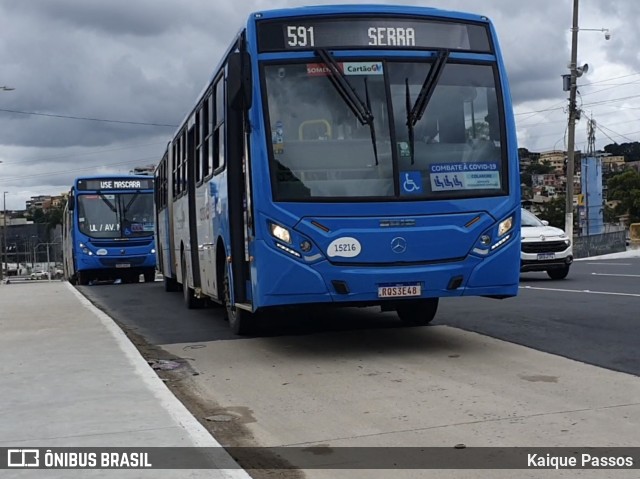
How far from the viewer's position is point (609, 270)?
78.3 ft

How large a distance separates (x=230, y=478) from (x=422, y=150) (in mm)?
5118

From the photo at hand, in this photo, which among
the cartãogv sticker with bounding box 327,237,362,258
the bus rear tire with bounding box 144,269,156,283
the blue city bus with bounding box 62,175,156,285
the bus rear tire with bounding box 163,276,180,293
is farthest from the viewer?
the bus rear tire with bounding box 144,269,156,283

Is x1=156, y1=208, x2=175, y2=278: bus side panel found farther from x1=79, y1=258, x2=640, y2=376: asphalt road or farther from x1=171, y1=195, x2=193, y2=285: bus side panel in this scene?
x1=79, y1=258, x2=640, y2=376: asphalt road

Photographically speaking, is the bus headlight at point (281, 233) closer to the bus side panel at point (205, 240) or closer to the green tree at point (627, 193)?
the bus side panel at point (205, 240)

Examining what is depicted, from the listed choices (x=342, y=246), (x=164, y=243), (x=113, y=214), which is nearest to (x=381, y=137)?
(x=342, y=246)

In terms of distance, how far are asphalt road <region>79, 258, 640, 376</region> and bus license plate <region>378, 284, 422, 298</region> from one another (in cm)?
170

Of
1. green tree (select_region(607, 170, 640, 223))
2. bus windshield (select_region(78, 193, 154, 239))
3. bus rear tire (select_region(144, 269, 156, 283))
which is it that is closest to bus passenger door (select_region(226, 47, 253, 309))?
bus windshield (select_region(78, 193, 154, 239))

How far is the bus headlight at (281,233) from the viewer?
29.9 feet

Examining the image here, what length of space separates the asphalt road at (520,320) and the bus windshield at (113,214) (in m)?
10.6

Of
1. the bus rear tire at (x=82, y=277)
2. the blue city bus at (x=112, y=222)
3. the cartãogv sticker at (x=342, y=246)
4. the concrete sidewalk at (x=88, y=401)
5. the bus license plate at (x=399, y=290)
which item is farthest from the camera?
the bus rear tire at (x=82, y=277)

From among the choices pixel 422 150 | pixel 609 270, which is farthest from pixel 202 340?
pixel 609 270

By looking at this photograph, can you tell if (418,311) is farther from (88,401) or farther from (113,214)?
(113,214)

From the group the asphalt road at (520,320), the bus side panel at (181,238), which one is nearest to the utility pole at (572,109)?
the asphalt road at (520,320)

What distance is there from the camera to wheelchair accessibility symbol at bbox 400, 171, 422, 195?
930 centimetres
